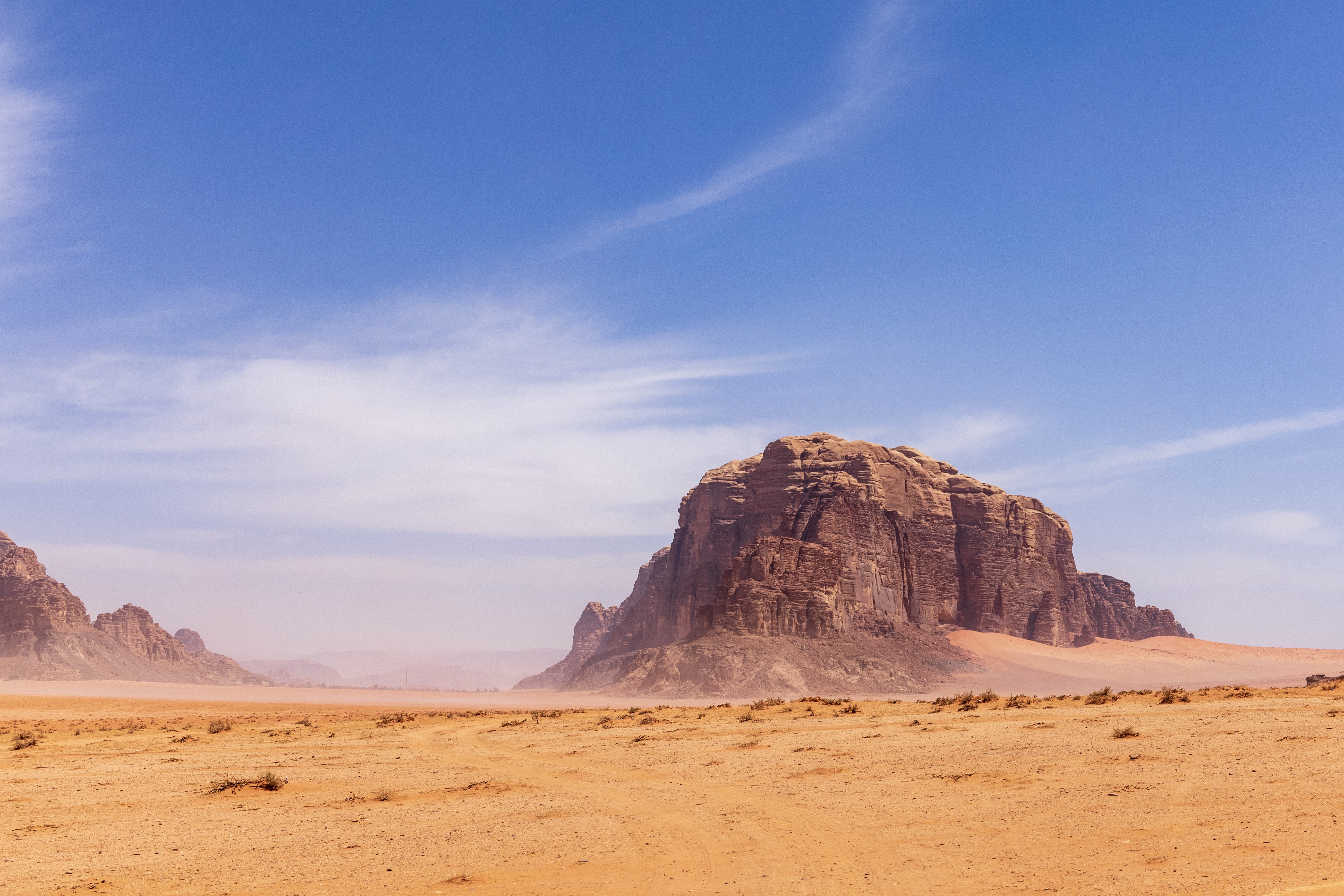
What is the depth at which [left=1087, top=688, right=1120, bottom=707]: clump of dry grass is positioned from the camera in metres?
38.5

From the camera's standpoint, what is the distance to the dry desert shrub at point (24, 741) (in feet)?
117

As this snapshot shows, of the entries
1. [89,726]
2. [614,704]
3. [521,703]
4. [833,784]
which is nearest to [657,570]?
[521,703]

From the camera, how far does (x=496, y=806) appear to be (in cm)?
2025

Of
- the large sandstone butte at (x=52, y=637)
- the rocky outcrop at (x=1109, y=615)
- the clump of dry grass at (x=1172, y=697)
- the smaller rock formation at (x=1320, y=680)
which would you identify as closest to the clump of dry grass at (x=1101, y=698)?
the clump of dry grass at (x=1172, y=697)

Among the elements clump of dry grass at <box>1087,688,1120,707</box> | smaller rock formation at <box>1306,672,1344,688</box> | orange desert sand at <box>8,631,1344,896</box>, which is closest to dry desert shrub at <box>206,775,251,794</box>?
orange desert sand at <box>8,631,1344,896</box>

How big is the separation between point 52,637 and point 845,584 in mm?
135266

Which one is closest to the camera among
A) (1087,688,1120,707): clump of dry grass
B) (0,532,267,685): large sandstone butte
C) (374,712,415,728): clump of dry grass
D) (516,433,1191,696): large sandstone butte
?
(1087,688,1120,707): clump of dry grass

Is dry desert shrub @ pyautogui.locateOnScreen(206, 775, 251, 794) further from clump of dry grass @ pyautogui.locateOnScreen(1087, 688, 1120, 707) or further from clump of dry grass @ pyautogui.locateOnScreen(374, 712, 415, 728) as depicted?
clump of dry grass @ pyautogui.locateOnScreen(1087, 688, 1120, 707)

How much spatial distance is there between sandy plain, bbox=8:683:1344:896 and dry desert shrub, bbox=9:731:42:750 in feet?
7.44

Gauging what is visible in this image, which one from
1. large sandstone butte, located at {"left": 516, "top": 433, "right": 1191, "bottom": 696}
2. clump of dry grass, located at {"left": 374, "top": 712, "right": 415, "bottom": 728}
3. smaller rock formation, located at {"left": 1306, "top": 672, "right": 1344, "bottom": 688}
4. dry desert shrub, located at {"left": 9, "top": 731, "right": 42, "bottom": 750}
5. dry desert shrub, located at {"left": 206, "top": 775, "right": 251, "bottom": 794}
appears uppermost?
large sandstone butte, located at {"left": 516, "top": 433, "right": 1191, "bottom": 696}

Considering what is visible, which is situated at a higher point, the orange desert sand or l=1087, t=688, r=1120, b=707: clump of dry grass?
l=1087, t=688, r=1120, b=707: clump of dry grass

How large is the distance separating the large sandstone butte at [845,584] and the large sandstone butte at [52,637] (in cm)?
8049

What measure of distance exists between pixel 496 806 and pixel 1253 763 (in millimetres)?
15638

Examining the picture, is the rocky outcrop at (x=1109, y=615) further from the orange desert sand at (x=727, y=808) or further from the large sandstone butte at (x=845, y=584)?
the orange desert sand at (x=727, y=808)
